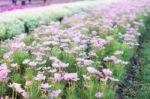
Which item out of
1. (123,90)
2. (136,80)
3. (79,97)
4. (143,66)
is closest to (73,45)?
(123,90)

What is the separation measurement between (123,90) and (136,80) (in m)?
1.26

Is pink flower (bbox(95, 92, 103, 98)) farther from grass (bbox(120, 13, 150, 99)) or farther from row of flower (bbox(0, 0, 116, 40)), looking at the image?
row of flower (bbox(0, 0, 116, 40))

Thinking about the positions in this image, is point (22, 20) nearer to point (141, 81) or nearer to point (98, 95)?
point (141, 81)

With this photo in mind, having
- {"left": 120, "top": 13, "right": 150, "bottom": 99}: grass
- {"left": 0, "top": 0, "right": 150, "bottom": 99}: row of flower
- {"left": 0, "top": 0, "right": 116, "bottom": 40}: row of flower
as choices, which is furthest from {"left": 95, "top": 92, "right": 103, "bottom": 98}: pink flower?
{"left": 0, "top": 0, "right": 116, "bottom": 40}: row of flower

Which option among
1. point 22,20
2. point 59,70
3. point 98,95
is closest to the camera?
point 98,95

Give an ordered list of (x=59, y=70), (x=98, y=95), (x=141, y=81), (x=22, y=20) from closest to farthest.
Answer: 1. (x=98, y=95)
2. (x=59, y=70)
3. (x=141, y=81)
4. (x=22, y=20)

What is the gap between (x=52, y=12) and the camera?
1720 centimetres

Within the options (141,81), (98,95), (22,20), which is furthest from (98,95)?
(22,20)

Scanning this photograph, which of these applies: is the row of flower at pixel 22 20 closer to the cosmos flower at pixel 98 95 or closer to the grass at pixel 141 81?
the grass at pixel 141 81

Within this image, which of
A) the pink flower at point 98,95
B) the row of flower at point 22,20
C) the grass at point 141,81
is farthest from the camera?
the row of flower at point 22,20

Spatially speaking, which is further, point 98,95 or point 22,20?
point 22,20

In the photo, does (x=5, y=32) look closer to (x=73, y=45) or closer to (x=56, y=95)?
(x=73, y=45)

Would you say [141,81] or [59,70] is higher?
[59,70]

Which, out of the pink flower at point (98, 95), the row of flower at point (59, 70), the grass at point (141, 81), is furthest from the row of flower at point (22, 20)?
the pink flower at point (98, 95)
